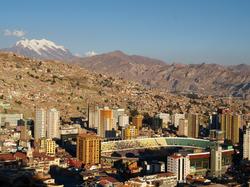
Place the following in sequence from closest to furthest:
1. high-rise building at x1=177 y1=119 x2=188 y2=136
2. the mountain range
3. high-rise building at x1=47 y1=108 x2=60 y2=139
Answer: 1. high-rise building at x1=47 y1=108 x2=60 y2=139
2. high-rise building at x1=177 y1=119 x2=188 y2=136
3. the mountain range

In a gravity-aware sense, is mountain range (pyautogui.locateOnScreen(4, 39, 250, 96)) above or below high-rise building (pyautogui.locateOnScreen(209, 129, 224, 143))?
above

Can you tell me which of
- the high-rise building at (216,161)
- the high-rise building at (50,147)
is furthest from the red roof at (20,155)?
the high-rise building at (216,161)

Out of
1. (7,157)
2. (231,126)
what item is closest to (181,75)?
(231,126)

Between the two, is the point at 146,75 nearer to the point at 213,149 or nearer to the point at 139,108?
the point at 139,108

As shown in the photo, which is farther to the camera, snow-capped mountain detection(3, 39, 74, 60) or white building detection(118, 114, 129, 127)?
snow-capped mountain detection(3, 39, 74, 60)

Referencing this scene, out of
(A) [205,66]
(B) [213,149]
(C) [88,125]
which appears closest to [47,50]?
(A) [205,66]

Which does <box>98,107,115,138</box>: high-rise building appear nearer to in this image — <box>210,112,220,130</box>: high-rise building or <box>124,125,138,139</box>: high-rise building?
<box>124,125,138,139</box>: high-rise building

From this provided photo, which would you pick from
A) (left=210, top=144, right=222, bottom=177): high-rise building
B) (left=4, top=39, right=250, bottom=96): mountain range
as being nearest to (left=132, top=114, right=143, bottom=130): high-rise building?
(left=210, top=144, right=222, bottom=177): high-rise building
